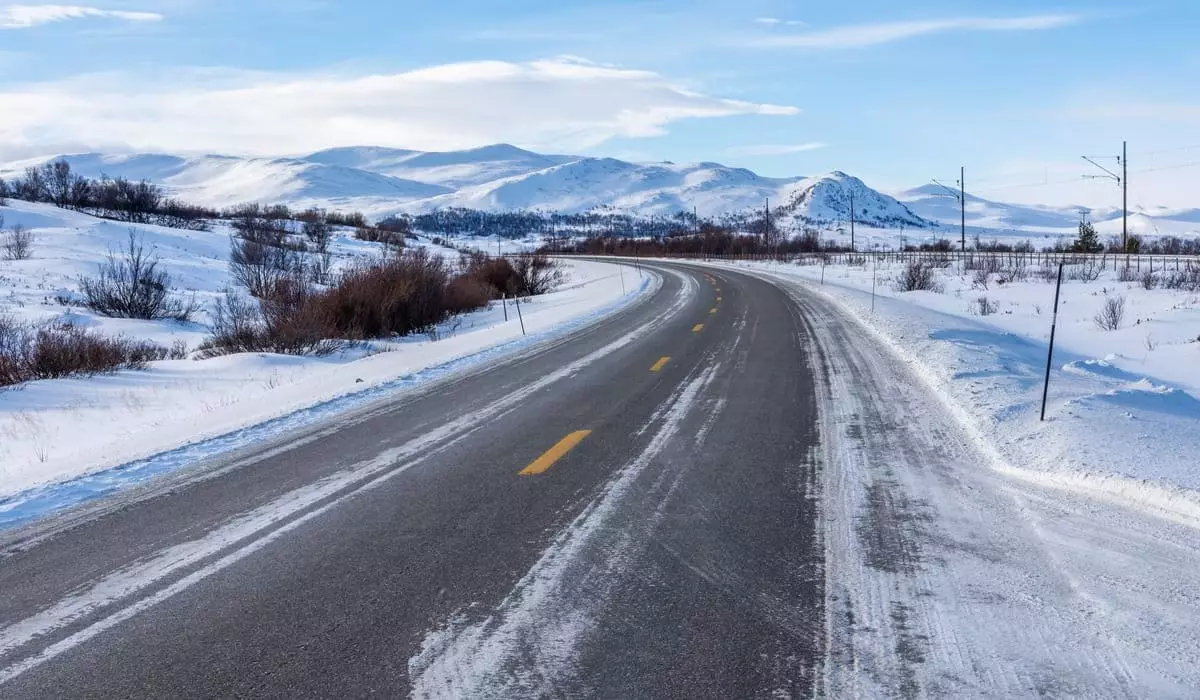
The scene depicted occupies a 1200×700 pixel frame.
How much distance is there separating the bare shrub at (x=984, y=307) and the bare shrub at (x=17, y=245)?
146ft

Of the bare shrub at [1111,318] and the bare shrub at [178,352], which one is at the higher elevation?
the bare shrub at [1111,318]

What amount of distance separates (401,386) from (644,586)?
795 cm

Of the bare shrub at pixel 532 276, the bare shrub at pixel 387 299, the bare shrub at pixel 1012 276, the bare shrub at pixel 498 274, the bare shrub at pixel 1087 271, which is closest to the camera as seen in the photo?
the bare shrub at pixel 387 299

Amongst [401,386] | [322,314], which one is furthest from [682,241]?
[401,386]

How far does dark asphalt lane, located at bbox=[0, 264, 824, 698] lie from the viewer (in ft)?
11.5

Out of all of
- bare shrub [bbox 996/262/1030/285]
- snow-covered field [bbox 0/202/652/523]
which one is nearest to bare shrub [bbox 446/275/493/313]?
snow-covered field [bbox 0/202/652/523]

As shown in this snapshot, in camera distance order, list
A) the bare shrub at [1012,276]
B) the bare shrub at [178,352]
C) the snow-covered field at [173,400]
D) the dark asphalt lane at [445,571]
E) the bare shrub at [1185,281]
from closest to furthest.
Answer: the dark asphalt lane at [445,571], the snow-covered field at [173,400], the bare shrub at [178,352], the bare shrub at [1185,281], the bare shrub at [1012,276]

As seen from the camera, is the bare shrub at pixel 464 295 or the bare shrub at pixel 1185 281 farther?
the bare shrub at pixel 464 295

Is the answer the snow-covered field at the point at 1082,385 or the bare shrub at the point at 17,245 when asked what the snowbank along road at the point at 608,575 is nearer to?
the snow-covered field at the point at 1082,385

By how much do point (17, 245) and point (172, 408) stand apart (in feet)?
143

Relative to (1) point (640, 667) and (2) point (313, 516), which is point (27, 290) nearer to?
(2) point (313, 516)

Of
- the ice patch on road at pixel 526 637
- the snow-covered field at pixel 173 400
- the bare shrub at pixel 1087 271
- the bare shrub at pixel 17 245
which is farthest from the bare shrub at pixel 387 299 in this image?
the bare shrub at pixel 17 245

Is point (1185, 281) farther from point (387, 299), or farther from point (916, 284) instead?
point (387, 299)

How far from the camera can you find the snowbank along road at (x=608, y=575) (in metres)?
3.46
